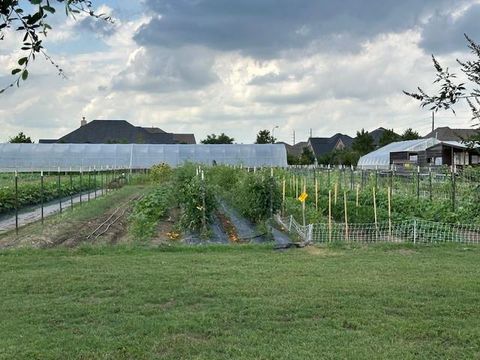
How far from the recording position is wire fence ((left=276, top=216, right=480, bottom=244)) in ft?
36.0

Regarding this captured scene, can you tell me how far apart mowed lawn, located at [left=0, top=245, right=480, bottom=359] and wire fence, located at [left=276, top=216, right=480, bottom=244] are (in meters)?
2.07

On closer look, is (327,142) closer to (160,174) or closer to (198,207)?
(160,174)

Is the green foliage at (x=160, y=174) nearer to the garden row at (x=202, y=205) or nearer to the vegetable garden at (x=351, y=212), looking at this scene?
the vegetable garden at (x=351, y=212)

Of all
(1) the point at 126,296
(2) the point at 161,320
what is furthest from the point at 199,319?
(1) the point at 126,296

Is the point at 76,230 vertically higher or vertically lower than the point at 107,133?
lower

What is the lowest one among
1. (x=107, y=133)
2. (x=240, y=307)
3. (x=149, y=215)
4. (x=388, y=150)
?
(x=240, y=307)

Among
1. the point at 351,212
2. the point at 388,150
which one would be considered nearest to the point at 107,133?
the point at 388,150

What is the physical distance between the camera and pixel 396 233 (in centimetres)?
1194

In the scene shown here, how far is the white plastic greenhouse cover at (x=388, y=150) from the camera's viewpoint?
1635 inches

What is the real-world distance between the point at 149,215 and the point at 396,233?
681 centimetres

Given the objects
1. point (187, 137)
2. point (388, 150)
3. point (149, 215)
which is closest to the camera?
point (149, 215)

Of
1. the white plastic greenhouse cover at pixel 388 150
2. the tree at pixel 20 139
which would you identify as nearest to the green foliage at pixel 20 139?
the tree at pixel 20 139

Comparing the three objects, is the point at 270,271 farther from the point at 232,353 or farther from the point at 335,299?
the point at 232,353

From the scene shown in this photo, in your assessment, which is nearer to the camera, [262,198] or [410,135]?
[262,198]
